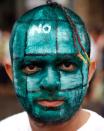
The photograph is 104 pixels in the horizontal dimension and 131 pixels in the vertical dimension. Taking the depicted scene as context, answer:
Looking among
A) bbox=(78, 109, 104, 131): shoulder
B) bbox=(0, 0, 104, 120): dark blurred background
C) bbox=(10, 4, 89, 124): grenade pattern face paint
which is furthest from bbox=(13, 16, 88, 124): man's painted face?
bbox=(0, 0, 104, 120): dark blurred background

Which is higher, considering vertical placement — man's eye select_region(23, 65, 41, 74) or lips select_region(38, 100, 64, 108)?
man's eye select_region(23, 65, 41, 74)

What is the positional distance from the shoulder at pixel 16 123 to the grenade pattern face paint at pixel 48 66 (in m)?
0.25

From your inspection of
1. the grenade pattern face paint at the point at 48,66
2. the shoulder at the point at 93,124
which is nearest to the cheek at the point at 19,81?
the grenade pattern face paint at the point at 48,66

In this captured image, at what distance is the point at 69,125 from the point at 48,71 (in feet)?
1.12

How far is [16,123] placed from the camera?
3.80m

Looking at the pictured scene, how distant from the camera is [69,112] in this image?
3.49m

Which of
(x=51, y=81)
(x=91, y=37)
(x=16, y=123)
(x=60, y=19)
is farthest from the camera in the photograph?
(x=91, y=37)

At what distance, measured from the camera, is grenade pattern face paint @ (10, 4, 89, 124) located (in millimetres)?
3414

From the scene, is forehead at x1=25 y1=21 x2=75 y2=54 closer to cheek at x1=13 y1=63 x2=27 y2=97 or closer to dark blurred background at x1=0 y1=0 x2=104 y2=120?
cheek at x1=13 y1=63 x2=27 y2=97

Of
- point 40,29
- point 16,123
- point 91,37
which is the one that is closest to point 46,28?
point 40,29

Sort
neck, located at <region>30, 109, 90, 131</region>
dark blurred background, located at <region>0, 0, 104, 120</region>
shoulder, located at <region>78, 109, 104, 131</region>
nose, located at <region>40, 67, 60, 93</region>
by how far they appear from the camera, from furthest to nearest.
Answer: dark blurred background, located at <region>0, 0, 104, 120</region>, shoulder, located at <region>78, 109, 104, 131</region>, neck, located at <region>30, 109, 90, 131</region>, nose, located at <region>40, 67, 60, 93</region>

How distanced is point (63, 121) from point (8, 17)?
15.9m

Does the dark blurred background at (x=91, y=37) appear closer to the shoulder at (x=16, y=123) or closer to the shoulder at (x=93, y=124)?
the shoulder at (x=93, y=124)

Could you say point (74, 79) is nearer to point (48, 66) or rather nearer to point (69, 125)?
point (48, 66)
